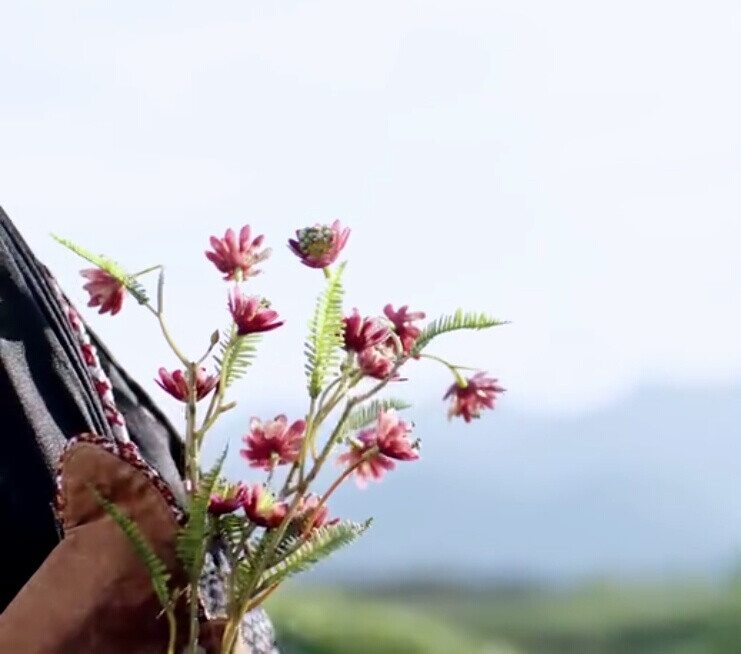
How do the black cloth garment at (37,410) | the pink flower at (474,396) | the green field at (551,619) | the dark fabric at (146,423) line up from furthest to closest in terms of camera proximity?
1. the green field at (551,619)
2. the dark fabric at (146,423)
3. the black cloth garment at (37,410)
4. the pink flower at (474,396)

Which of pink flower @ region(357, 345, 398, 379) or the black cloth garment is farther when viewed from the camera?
the black cloth garment

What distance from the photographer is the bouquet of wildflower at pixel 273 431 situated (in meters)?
0.61

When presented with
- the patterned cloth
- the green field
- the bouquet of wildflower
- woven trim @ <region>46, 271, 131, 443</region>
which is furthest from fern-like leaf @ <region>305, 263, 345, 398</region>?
the green field

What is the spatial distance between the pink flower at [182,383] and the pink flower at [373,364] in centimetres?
8

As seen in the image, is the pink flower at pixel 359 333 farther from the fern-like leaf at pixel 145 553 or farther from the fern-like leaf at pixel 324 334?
the fern-like leaf at pixel 145 553

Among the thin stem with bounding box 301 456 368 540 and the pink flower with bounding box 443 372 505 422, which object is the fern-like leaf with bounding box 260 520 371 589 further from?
the pink flower with bounding box 443 372 505 422

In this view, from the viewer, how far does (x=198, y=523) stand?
602 millimetres

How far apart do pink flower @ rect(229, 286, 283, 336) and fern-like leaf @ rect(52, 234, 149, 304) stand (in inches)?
2.7

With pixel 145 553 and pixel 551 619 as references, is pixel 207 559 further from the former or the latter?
pixel 551 619

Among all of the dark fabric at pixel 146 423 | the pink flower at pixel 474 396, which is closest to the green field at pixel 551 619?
the dark fabric at pixel 146 423

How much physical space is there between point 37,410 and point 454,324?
34 centimetres

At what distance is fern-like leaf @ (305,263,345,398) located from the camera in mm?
627

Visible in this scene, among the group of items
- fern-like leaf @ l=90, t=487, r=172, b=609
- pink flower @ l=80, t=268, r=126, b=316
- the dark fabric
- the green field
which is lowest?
fern-like leaf @ l=90, t=487, r=172, b=609

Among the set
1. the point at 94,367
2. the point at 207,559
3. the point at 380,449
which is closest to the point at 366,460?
the point at 380,449
